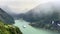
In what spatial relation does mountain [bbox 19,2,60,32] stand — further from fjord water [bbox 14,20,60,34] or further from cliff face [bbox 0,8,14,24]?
cliff face [bbox 0,8,14,24]

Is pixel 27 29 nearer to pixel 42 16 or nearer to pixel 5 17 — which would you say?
pixel 5 17

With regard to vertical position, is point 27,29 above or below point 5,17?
below

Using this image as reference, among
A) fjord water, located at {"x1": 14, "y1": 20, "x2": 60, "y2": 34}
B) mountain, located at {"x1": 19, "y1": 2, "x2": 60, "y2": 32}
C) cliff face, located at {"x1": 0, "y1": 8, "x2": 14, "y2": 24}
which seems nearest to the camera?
fjord water, located at {"x1": 14, "y1": 20, "x2": 60, "y2": 34}

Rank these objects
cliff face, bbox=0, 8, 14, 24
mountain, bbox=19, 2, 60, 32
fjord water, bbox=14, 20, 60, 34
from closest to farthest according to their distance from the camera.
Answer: fjord water, bbox=14, 20, 60, 34 → cliff face, bbox=0, 8, 14, 24 → mountain, bbox=19, 2, 60, 32

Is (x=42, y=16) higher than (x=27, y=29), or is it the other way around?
(x=42, y=16)

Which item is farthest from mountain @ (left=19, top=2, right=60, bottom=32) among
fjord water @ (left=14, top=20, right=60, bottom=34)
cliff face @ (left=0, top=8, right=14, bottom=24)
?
cliff face @ (left=0, top=8, right=14, bottom=24)

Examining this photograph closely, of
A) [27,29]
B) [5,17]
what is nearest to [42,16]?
[27,29]

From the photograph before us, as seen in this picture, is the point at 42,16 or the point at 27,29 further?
the point at 42,16

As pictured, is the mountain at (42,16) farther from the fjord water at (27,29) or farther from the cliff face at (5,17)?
the cliff face at (5,17)

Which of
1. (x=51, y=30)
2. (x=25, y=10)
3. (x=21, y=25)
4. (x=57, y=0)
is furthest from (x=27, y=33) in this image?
(x=57, y=0)

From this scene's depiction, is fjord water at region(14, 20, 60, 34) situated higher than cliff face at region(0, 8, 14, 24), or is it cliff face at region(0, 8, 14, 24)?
cliff face at region(0, 8, 14, 24)

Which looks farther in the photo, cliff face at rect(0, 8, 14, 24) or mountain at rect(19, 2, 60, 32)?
mountain at rect(19, 2, 60, 32)
